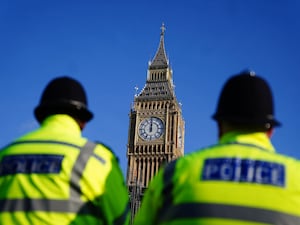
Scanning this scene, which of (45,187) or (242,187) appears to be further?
(45,187)

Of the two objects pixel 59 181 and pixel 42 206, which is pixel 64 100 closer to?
pixel 59 181

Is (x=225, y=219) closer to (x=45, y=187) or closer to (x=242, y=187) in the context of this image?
(x=242, y=187)

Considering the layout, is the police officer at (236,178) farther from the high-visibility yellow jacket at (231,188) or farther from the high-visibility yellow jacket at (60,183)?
the high-visibility yellow jacket at (60,183)

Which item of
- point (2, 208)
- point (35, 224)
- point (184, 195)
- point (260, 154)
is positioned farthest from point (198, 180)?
point (2, 208)

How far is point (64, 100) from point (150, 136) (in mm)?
48488

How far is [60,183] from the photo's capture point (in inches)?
142

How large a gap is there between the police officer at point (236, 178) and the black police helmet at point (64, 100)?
1116mm

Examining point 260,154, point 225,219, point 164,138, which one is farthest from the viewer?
point 164,138

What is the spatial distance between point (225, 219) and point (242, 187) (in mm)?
218

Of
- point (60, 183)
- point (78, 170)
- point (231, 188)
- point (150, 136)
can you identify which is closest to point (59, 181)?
point (60, 183)

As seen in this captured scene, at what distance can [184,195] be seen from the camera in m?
3.00

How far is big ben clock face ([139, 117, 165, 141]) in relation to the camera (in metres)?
52.2

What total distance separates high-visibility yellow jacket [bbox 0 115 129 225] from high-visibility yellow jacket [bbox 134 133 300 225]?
0.64 metres

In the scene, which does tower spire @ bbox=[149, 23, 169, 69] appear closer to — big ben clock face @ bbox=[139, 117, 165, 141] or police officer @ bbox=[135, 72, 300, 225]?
big ben clock face @ bbox=[139, 117, 165, 141]
